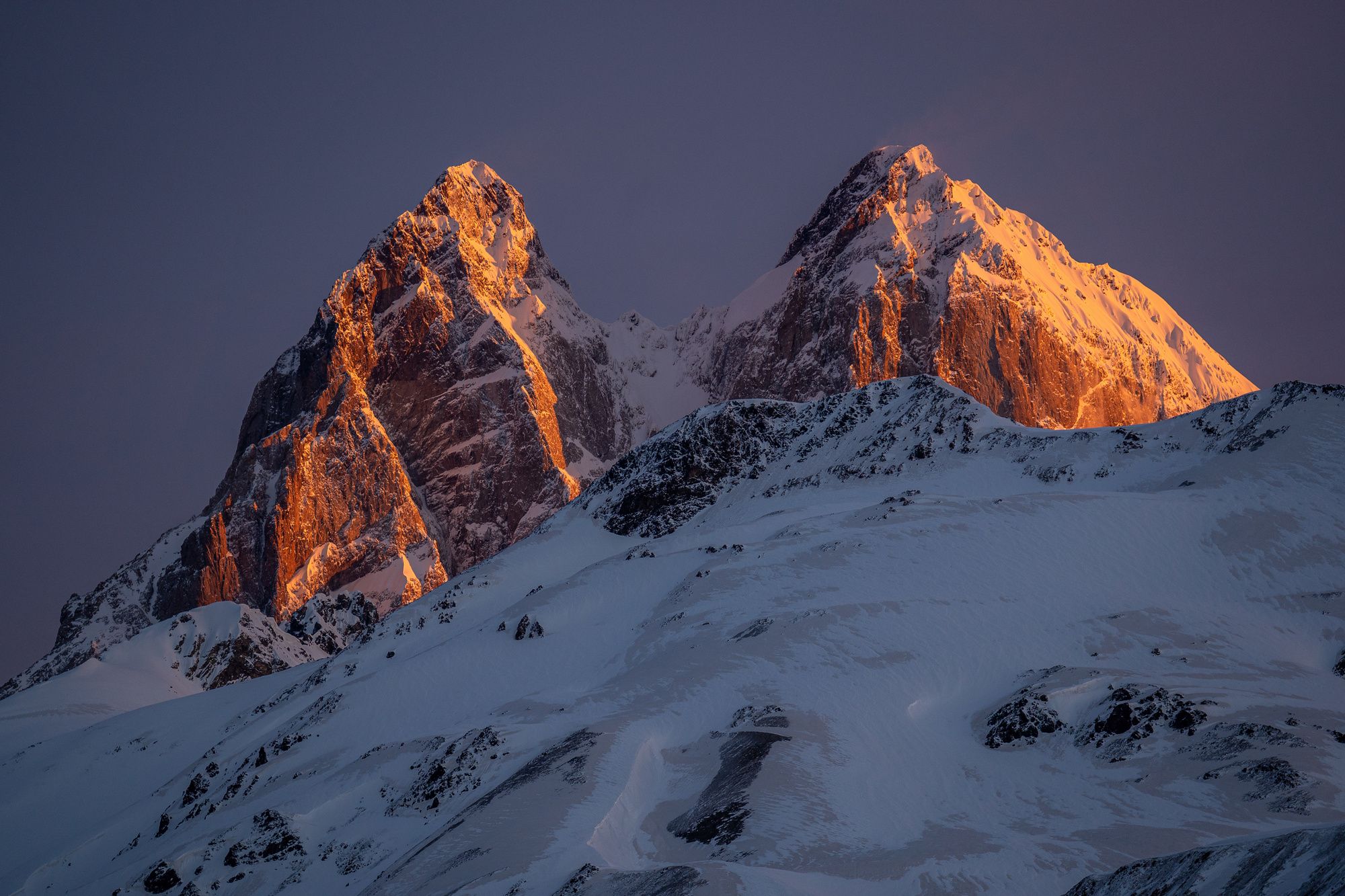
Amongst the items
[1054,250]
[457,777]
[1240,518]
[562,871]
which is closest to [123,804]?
[457,777]

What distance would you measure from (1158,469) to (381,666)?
43909 millimetres

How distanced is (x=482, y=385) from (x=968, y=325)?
87165mm

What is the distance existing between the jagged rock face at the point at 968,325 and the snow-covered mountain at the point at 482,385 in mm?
402

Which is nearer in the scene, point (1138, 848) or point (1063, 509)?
point (1138, 848)

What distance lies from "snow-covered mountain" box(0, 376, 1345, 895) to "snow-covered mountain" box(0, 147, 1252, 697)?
95.5m

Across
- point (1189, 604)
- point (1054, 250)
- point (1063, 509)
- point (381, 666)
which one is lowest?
point (1189, 604)

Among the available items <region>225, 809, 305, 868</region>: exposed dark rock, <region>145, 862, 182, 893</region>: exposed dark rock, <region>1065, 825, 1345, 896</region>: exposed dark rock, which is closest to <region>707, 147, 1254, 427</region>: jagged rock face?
<region>225, 809, 305, 868</region>: exposed dark rock

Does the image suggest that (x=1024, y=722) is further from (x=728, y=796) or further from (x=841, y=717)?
(x=728, y=796)

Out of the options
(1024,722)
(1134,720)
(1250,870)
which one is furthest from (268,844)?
(1250,870)

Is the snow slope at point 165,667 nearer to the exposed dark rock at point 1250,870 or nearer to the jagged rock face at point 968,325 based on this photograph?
the exposed dark rock at point 1250,870

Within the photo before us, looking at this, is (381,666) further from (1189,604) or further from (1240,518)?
(1240,518)

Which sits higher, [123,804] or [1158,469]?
[123,804]

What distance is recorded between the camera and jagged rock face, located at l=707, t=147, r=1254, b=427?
163m

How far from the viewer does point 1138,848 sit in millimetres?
20469
